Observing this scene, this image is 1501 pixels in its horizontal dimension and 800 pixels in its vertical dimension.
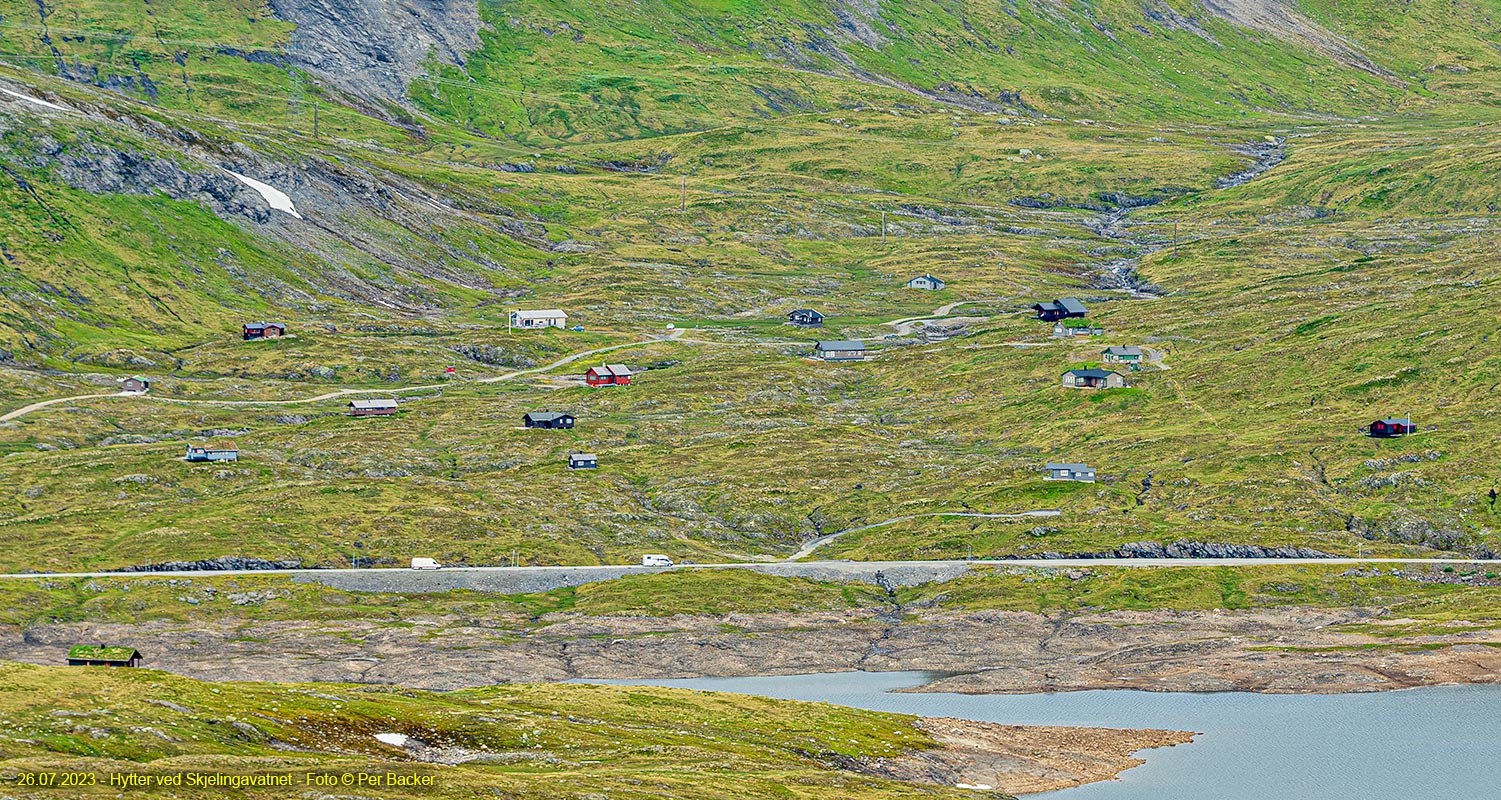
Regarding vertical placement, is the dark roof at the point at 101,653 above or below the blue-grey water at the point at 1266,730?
below

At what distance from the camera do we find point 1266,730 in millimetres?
137625

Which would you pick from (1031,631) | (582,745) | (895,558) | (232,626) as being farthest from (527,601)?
(582,745)

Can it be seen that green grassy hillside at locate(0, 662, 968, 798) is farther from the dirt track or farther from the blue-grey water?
the dirt track

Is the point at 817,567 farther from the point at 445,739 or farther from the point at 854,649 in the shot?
the point at 445,739

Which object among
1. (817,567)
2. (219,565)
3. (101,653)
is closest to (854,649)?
(817,567)

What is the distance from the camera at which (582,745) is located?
10950 centimetres

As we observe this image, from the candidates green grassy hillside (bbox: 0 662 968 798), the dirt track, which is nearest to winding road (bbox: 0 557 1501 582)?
the dirt track

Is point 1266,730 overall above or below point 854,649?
above

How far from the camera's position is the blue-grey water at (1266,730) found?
396 feet

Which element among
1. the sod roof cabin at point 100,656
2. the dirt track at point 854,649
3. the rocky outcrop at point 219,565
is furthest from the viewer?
the rocky outcrop at point 219,565

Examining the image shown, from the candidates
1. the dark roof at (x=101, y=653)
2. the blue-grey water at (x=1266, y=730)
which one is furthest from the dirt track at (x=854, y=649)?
the dark roof at (x=101, y=653)

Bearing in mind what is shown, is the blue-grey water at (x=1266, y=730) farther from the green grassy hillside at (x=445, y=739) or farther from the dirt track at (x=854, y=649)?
the green grassy hillside at (x=445, y=739)

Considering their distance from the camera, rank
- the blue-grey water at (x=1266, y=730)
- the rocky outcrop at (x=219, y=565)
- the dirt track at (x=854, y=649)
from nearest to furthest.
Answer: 1. the blue-grey water at (x=1266, y=730)
2. the dirt track at (x=854, y=649)
3. the rocky outcrop at (x=219, y=565)

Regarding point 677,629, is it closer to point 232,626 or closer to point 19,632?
point 232,626
